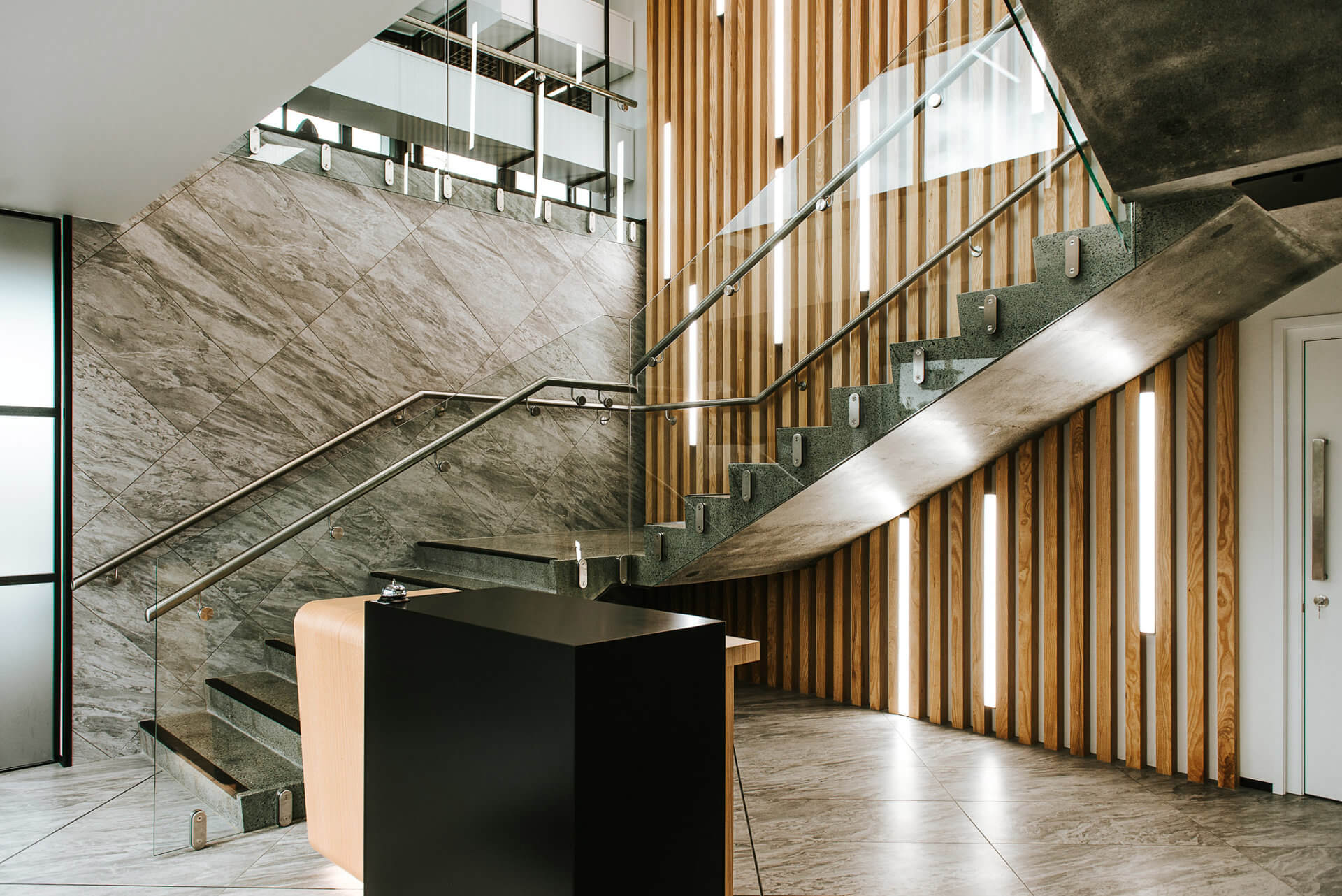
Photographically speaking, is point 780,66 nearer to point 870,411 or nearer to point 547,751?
point 870,411

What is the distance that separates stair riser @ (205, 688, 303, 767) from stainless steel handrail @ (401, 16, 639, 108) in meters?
3.97

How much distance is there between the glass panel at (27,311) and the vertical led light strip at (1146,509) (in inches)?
219

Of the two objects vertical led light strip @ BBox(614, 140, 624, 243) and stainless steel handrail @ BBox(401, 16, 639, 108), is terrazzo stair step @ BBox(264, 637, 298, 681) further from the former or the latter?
vertical led light strip @ BBox(614, 140, 624, 243)

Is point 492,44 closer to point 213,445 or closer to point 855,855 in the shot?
point 213,445

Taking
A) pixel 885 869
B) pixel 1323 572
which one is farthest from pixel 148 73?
pixel 1323 572

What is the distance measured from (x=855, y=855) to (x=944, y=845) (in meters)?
0.38

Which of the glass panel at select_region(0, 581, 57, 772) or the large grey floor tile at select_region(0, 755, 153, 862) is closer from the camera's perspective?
Answer: the large grey floor tile at select_region(0, 755, 153, 862)

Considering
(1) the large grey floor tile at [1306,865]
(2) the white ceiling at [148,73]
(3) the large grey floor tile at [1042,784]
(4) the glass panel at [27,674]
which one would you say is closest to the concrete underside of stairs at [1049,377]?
(3) the large grey floor tile at [1042,784]

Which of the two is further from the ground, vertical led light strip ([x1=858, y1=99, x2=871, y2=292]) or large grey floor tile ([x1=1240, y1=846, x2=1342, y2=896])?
vertical led light strip ([x1=858, y1=99, x2=871, y2=292])

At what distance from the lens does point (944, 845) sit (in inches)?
136

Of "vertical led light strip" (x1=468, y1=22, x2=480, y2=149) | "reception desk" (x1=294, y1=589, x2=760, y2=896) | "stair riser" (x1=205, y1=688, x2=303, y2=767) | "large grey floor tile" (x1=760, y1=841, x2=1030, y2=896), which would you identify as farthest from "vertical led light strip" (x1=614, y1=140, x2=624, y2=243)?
"reception desk" (x1=294, y1=589, x2=760, y2=896)

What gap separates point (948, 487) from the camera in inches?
202

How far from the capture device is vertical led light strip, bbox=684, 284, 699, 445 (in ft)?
15.2

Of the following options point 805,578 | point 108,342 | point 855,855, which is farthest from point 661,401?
point 108,342
